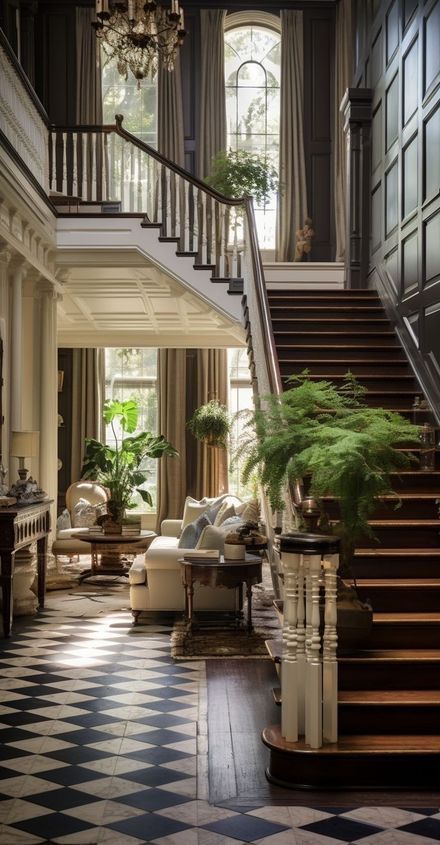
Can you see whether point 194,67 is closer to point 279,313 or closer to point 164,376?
point 164,376

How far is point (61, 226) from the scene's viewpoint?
1096 centimetres

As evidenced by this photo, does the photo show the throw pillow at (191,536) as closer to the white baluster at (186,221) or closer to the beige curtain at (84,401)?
the white baluster at (186,221)

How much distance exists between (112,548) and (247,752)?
631 cm

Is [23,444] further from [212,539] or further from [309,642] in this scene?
[309,642]

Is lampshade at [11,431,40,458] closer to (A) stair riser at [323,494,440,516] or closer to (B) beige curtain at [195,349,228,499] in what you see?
(A) stair riser at [323,494,440,516]

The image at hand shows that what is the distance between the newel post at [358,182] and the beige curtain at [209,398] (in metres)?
5.58

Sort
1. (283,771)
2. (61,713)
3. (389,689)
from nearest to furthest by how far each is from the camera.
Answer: (283,771) → (389,689) → (61,713)

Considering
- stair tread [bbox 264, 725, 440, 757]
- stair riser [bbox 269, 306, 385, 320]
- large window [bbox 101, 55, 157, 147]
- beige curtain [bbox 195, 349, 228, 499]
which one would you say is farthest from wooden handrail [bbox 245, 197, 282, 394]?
large window [bbox 101, 55, 157, 147]

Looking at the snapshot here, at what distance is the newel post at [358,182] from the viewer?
10289 millimetres

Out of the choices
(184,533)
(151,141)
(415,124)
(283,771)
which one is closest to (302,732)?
(283,771)

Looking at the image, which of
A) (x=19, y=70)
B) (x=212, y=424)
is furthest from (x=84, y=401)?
(x=19, y=70)

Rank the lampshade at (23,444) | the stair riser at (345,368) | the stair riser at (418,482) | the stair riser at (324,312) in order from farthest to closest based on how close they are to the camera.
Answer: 1. the stair riser at (324,312)
2. the lampshade at (23,444)
3. the stair riser at (345,368)
4. the stair riser at (418,482)

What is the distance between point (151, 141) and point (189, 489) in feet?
17.4

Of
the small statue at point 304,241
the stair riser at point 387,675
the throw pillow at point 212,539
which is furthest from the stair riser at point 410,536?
the small statue at point 304,241
